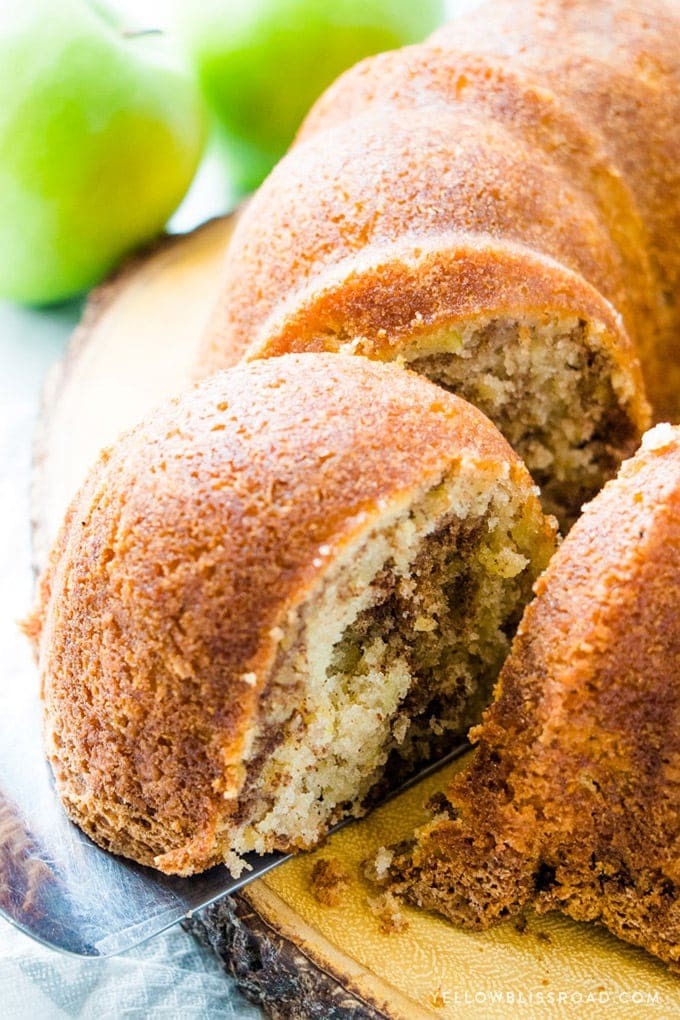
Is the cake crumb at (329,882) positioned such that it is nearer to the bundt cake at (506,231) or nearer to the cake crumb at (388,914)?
the cake crumb at (388,914)

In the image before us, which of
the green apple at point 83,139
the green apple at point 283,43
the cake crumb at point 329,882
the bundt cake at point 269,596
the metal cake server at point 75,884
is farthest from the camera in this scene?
the green apple at point 283,43

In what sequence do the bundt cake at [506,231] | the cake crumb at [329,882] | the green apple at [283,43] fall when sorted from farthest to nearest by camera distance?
the green apple at [283,43] → the bundt cake at [506,231] → the cake crumb at [329,882]

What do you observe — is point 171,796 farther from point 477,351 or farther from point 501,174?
point 501,174

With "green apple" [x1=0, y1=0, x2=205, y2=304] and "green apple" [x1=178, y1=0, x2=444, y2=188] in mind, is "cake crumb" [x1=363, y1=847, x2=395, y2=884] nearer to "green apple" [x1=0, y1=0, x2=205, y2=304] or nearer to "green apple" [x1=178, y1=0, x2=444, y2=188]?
"green apple" [x1=0, y1=0, x2=205, y2=304]

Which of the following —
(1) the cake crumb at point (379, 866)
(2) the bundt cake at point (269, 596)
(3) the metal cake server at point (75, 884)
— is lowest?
(1) the cake crumb at point (379, 866)

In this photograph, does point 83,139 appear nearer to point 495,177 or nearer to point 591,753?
point 495,177

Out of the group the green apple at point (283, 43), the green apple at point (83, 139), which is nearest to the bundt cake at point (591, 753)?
the green apple at point (83, 139)
